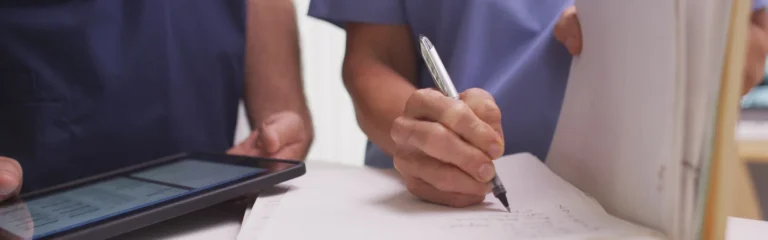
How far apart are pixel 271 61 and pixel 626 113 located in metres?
0.46

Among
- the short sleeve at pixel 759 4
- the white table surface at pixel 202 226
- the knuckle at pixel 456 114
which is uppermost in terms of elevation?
the short sleeve at pixel 759 4

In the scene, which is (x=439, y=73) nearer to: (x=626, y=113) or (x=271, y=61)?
(x=626, y=113)

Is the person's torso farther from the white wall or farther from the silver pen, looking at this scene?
the white wall

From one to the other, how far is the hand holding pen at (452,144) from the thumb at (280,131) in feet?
0.68

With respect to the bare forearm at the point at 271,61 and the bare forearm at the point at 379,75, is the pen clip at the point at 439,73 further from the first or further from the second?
the bare forearm at the point at 271,61

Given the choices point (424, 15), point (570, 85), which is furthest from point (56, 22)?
point (570, 85)

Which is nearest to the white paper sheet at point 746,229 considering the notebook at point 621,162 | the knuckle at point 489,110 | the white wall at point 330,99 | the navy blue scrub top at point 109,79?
the notebook at point 621,162

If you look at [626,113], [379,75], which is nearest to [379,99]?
[379,75]

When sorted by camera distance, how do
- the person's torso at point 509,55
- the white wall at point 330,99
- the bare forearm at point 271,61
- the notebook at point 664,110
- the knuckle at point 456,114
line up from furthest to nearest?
the white wall at point 330,99, the bare forearm at point 271,61, the person's torso at point 509,55, the knuckle at point 456,114, the notebook at point 664,110

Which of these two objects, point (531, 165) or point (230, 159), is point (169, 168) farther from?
point (531, 165)

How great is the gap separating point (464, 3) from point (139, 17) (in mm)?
325

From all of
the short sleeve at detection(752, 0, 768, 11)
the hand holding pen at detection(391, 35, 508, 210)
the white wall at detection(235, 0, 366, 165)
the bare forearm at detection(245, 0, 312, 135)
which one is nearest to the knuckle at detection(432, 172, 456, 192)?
the hand holding pen at detection(391, 35, 508, 210)

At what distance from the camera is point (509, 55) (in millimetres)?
524

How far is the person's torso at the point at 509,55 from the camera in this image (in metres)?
0.47
